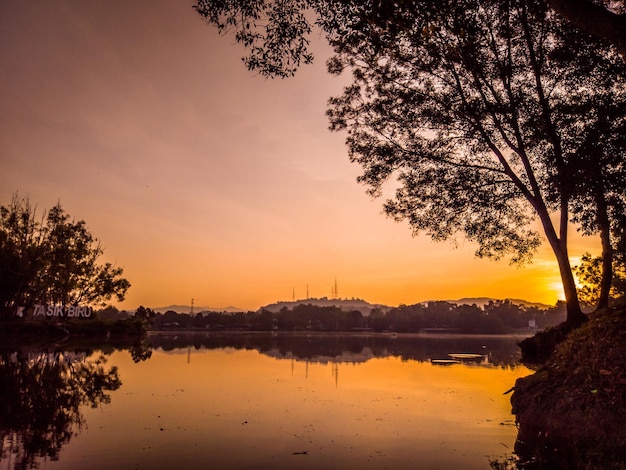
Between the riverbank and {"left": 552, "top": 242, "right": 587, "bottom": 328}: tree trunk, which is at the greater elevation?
{"left": 552, "top": 242, "right": 587, "bottom": 328}: tree trunk

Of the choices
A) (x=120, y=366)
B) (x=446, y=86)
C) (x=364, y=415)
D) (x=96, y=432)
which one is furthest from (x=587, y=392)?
(x=120, y=366)

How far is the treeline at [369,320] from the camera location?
13312 centimetres

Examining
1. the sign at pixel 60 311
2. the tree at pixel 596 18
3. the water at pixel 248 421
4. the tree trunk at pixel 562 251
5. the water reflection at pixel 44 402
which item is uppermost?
the tree at pixel 596 18

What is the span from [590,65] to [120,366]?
25.3m

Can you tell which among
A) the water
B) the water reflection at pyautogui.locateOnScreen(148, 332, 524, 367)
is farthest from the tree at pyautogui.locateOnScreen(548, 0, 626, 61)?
the water reflection at pyautogui.locateOnScreen(148, 332, 524, 367)

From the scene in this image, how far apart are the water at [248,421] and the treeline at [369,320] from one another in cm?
11441

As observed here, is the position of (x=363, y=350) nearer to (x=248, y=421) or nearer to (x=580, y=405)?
(x=248, y=421)

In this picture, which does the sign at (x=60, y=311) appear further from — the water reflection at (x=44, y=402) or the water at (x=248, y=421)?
the water at (x=248, y=421)

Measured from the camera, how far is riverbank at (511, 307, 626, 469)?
26.2 ft

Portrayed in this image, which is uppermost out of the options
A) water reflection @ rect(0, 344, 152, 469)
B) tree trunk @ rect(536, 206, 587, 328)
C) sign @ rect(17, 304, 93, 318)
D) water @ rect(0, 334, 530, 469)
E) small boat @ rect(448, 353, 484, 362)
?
tree trunk @ rect(536, 206, 587, 328)

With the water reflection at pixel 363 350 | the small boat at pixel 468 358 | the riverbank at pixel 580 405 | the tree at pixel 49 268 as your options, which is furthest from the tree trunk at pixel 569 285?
the tree at pixel 49 268

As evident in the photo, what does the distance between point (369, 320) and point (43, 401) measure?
156797mm

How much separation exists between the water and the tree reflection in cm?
3

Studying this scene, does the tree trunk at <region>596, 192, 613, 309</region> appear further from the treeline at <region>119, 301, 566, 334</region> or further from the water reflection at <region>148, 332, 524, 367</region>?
the treeline at <region>119, 301, 566, 334</region>
